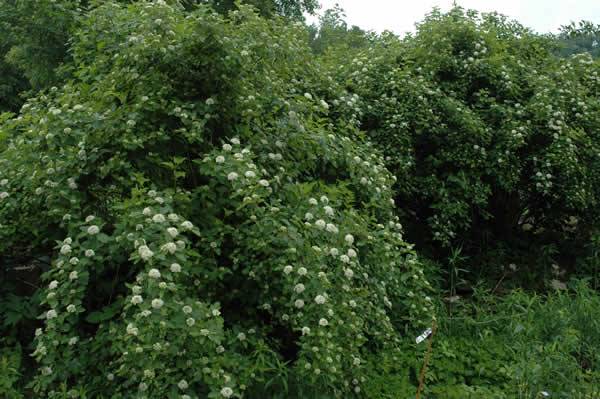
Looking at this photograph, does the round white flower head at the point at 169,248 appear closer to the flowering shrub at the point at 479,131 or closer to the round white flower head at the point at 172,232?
the round white flower head at the point at 172,232

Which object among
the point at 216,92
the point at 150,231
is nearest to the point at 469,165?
the point at 216,92

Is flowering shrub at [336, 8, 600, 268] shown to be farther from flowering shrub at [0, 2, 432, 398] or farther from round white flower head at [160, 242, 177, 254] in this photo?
round white flower head at [160, 242, 177, 254]

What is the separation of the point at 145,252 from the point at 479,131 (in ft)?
11.0

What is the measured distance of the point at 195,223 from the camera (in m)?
3.24

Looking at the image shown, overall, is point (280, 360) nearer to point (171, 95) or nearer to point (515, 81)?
point (171, 95)

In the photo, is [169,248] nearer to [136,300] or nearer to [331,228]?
[136,300]

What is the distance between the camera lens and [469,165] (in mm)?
5273

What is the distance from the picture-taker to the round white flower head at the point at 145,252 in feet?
8.49

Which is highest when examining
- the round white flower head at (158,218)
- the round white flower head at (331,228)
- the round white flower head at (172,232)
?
the round white flower head at (331,228)

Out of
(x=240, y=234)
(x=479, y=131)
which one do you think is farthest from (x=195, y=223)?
(x=479, y=131)

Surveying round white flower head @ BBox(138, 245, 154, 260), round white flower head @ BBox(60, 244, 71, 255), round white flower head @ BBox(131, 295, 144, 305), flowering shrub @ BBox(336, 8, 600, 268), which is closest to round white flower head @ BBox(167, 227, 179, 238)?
round white flower head @ BBox(138, 245, 154, 260)

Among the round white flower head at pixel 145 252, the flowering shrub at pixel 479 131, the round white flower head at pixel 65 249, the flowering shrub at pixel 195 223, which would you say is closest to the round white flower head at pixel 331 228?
the flowering shrub at pixel 195 223

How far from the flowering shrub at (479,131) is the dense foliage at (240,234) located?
3 centimetres

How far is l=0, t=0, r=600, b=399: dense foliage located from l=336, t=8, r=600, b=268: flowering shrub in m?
0.03
